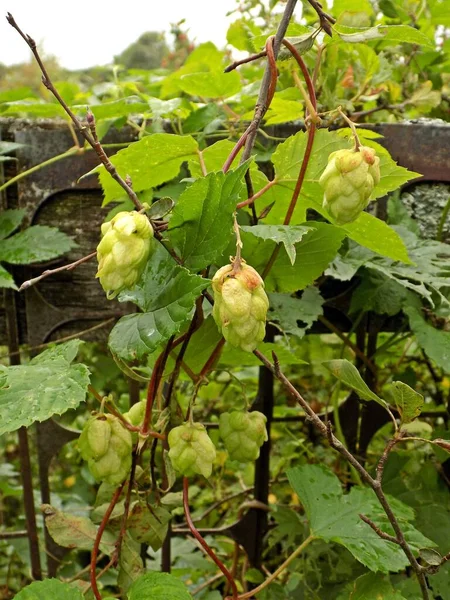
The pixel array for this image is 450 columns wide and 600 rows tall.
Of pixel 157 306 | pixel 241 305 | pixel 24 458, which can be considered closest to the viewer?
pixel 241 305

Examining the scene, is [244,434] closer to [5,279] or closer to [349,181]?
[349,181]

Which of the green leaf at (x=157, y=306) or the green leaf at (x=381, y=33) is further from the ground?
the green leaf at (x=381, y=33)

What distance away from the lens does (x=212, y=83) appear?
0.88 meters

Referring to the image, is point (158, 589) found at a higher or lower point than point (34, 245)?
lower

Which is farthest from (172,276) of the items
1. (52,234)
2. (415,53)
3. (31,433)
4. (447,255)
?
(31,433)

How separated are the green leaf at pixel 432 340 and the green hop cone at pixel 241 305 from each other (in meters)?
0.43

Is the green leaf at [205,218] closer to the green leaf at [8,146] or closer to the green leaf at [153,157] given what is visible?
the green leaf at [153,157]

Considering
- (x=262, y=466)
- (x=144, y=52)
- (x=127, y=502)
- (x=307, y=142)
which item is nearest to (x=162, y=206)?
(x=307, y=142)

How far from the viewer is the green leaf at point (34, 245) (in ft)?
3.02

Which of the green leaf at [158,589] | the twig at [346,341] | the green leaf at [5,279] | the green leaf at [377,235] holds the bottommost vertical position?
the green leaf at [158,589]

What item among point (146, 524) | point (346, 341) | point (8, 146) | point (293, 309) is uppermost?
point (8, 146)

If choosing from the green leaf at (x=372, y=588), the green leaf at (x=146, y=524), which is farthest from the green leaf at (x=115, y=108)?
the green leaf at (x=372, y=588)

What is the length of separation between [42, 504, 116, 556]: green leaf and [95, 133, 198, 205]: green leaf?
1.50 ft

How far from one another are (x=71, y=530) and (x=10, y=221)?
0.47 meters
